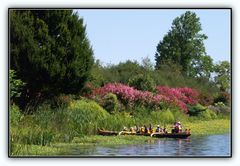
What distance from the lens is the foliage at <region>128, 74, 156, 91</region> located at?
23.8m

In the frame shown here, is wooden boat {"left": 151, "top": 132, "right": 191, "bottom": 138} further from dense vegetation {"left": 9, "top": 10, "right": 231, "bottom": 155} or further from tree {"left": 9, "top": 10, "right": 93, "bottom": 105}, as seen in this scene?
tree {"left": 9, "top": 10, "right": 93, "bottom": 105}

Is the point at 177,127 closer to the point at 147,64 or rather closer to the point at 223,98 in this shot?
the point at 223,98

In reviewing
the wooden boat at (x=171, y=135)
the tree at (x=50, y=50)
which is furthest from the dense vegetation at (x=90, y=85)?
the wooden boat at (x=171, y=135)

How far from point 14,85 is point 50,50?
0.62 metres

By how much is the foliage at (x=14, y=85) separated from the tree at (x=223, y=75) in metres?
2.38

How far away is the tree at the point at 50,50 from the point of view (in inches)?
930

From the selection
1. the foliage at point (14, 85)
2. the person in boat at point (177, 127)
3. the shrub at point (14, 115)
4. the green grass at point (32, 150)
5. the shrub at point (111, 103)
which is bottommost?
the green grass at point (32, 150)

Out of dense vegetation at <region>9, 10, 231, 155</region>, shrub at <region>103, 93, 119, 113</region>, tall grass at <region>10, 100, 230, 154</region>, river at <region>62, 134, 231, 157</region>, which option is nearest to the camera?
river at <region>62, 134, 231, 157</region>

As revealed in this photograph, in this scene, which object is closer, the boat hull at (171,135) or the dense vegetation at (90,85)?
the dense vegetation at (90,85)

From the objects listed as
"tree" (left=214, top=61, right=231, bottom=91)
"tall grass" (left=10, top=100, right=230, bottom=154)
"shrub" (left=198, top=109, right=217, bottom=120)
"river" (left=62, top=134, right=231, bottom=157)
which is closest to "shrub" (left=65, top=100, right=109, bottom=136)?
"tall grass" (left=10, top=100, right=230, bottom=154)

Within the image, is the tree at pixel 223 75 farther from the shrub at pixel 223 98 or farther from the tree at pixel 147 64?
the tree at pixel 147 64

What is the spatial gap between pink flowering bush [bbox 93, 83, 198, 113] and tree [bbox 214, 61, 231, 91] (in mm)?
361

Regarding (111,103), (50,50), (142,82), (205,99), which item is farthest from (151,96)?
(50,50)

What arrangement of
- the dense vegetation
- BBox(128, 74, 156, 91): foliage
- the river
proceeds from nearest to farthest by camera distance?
the river → the dense vegetation → BBox(128, 74, 156, 91): foliage
